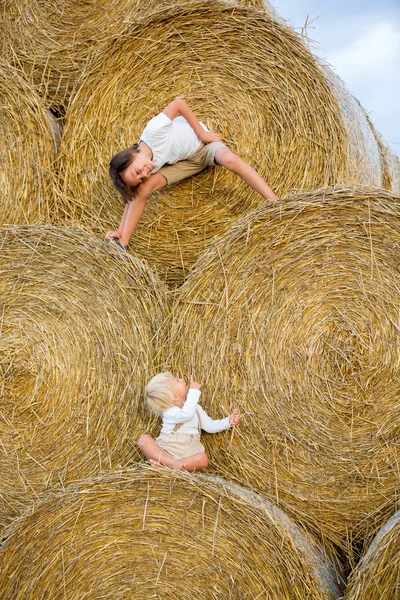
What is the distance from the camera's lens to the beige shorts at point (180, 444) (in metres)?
2.22

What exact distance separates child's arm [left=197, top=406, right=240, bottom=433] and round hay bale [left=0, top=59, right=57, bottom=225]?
3.44 ft

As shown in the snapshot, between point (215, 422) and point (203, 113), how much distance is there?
1215mm

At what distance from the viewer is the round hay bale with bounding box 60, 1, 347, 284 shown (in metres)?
2.63

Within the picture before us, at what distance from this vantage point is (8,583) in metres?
1.95

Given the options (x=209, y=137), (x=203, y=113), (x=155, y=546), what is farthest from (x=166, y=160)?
(x=155, y=546)

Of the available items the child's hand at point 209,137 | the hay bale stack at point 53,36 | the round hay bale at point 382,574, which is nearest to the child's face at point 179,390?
the round hay bale at point 382,574

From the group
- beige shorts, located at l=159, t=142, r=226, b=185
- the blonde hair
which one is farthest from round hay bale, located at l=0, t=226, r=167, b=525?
beige shorts, located at l=159, t=142, r=226, b=185

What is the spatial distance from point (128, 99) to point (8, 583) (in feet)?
5.83

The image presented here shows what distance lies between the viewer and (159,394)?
2.21 meters

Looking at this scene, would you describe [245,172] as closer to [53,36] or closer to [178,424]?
[178,424]

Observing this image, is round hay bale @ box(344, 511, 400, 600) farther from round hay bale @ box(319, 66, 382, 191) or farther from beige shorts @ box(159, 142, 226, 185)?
beige shorts @ box(159, 142, 226, 185)

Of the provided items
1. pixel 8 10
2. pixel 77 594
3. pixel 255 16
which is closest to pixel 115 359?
pixel 77 594

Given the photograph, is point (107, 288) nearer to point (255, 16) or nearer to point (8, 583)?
point (8, 583)

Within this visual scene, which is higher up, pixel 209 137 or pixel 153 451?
pixel 209 137
